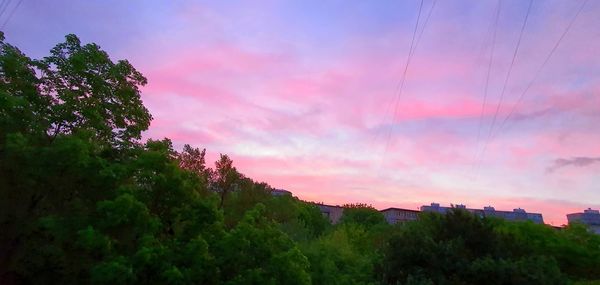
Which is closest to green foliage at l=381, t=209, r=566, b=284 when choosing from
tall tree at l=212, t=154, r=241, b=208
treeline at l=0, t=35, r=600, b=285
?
A: treeline at l=0, t=35, r=600, b=285

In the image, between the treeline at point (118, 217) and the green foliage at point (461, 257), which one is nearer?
the treeline at point (118, 217)

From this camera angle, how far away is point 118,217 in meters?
14.4

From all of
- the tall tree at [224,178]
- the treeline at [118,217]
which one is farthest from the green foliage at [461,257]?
the tall tree at [224,178]

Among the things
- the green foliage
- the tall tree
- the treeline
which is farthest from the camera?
the tall tree

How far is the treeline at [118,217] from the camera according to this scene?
48.9ft

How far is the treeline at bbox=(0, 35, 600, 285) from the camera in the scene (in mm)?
14898

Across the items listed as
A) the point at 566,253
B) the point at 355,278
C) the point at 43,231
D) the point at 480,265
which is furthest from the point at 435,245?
the point at 566,253

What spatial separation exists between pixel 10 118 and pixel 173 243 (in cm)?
713

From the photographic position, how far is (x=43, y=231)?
652 inches

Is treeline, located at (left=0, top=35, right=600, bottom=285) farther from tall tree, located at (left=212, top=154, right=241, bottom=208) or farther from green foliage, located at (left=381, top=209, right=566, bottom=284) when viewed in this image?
tall tree, located at (left=212, top=154, right=241, bottom=208)

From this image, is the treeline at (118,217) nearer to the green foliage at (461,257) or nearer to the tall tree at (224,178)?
the green foliage at (461,257)

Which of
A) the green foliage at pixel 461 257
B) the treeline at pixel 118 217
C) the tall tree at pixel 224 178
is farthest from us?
the tall tree at pixel 224 178

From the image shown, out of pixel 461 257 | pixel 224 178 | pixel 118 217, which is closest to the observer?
pixel 118 217

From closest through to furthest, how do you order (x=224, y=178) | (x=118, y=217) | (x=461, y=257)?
(x=118, y=217) < (x=461, y=257) < (x=224, y=178)
